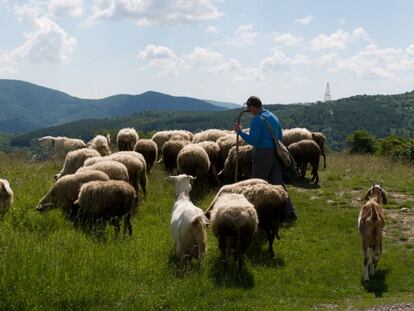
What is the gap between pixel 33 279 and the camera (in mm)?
7090

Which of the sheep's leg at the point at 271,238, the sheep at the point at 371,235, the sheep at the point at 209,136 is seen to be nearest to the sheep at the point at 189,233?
the sheep's leg at the point at 271,238

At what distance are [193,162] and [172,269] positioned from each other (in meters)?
6.61

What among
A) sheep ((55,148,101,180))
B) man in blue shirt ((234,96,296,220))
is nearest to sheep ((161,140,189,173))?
sheep ((55,148,101,180))

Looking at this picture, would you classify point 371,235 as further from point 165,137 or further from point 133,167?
point 165,137

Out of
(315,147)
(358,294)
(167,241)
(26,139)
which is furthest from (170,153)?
(26,139)

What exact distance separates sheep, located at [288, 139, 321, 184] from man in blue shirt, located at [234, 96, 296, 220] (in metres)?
5.43

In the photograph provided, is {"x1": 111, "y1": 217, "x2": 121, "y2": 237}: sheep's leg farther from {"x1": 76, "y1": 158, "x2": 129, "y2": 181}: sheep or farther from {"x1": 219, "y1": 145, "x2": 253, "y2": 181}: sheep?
{"x1": 219, "y1": 145, "x2": 253, "y2": 181}: sheep

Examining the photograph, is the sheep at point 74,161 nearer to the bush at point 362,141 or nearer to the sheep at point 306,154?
the sheep at point 306,154

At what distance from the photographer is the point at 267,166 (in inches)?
441

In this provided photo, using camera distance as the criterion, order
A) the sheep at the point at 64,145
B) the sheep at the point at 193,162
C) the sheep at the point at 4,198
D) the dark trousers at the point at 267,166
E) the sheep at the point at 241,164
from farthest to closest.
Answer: the sheep at the point at 64,145
the sheep at the point at 193,162
the sheep at the point at 241,164
the dark trousers at the point at 267,166
the sheep at the point at 4,198

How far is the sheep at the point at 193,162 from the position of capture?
47.8 ft

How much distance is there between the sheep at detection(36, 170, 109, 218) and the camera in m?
10.9

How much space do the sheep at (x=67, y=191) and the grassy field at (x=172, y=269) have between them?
1.56 feet

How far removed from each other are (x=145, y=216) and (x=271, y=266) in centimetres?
399
